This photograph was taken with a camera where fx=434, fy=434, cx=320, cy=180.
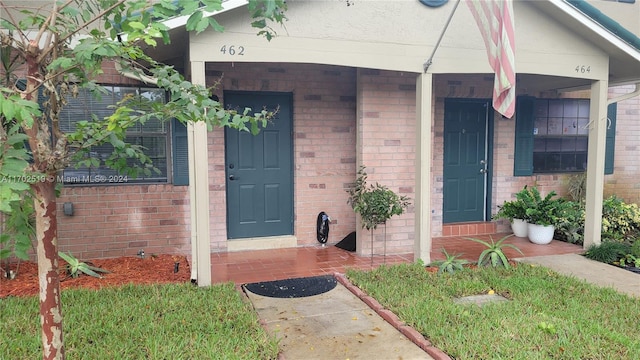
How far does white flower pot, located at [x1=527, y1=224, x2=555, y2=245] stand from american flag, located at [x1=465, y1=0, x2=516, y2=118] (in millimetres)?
2679

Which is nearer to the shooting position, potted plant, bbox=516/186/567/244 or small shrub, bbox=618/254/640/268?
small shrub, bbox=618/254/640/268

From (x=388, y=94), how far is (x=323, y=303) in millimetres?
2922

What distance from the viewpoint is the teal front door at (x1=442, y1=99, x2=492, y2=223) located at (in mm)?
6668

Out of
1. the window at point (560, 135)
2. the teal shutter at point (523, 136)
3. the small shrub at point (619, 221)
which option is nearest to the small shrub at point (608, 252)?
the small shrub at point (619, 221)

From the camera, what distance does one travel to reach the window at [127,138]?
16.2 feet

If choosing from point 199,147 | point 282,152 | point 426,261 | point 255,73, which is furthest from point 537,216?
point 199,147

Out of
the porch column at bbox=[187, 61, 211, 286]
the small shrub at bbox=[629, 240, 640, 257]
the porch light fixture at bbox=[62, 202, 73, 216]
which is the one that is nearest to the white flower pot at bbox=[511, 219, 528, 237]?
the small shrub at bbox=[629, 240, 640, 257]

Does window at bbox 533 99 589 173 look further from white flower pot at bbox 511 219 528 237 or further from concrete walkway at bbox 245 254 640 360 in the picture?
concrete walkway at bbox 245 254 640 360

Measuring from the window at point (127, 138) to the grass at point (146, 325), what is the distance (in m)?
1.63

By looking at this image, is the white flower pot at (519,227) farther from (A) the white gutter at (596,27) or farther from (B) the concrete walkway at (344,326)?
(A) the white gutter at (596,27)

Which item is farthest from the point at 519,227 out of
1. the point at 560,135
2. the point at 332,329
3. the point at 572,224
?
the point at 332,329

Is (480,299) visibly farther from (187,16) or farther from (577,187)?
(577,187)

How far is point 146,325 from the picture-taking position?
3197 mm

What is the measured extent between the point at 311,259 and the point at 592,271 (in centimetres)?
318
